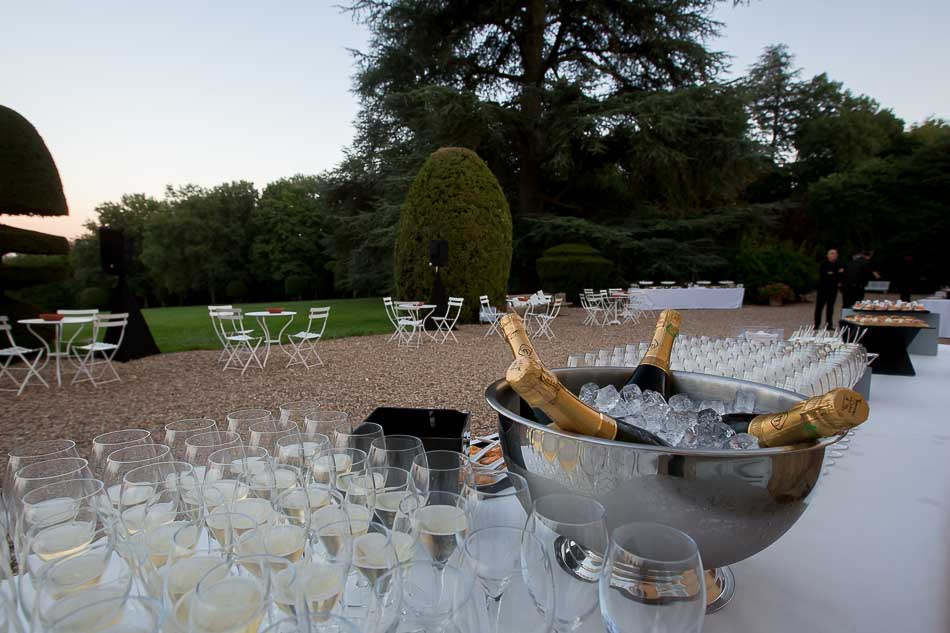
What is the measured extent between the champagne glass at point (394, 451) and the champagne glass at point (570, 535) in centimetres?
44

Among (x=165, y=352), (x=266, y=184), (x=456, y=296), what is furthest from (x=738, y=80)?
(x=266, y=184)

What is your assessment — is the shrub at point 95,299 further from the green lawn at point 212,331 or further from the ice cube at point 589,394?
the ice cube at point 589,394

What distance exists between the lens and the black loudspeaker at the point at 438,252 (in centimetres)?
1210

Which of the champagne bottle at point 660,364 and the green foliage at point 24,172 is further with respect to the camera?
the green foliage at point 24,172

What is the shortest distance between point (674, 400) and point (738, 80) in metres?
20.5

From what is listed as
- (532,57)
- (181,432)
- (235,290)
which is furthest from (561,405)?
(235,290)

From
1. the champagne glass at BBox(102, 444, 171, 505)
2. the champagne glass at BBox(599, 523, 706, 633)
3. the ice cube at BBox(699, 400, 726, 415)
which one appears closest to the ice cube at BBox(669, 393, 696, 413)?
the ice cube at BBox(699, 400, 726, 415)

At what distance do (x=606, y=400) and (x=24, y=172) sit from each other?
11.1 meters

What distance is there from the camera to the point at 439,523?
83 cm

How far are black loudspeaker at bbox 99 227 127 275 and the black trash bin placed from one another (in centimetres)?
903

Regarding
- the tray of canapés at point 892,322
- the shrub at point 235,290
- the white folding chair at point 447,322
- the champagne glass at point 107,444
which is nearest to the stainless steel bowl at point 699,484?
the champagne glass at point 107,444

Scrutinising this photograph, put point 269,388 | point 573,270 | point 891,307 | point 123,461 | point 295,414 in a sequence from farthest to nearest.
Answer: point 573,270, point 269,388, point 891,307, point 295,414, point 123,461

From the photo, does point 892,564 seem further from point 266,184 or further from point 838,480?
point 266,184

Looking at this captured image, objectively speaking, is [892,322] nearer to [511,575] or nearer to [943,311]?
[511,575]
